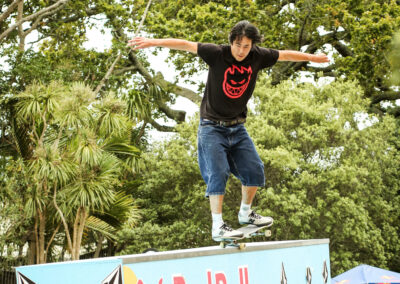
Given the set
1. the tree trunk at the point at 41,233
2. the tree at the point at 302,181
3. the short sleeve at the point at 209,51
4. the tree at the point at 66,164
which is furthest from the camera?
the tree at the point at 302,181

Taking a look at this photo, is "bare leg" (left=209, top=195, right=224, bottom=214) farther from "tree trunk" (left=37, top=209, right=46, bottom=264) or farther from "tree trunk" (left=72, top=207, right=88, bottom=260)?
"tree trunk" (left=37, top=209, right=46, bottom=264)

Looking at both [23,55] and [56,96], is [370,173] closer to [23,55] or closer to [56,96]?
[56,96]

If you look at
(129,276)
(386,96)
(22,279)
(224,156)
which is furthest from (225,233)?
(386,96)

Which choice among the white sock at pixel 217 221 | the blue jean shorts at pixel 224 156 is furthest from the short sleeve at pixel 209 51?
the white sock at pixel 217 221

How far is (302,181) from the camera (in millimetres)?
15398

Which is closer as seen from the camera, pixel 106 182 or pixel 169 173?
pixel 106 182

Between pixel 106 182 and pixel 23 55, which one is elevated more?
pixel 23 55

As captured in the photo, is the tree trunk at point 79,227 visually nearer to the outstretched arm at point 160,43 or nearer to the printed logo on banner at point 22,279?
the outstretched arm at point 160,43

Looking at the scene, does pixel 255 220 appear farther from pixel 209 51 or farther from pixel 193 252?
pixel 209 51

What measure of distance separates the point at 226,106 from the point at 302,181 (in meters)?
11.4

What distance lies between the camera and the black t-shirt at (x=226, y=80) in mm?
4379

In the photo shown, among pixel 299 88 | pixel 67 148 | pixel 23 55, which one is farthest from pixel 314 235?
pixel 23 55

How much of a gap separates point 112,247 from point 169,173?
147 inches

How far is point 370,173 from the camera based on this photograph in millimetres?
17062
